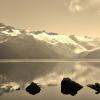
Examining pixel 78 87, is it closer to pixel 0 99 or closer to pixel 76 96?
pixel 76 96

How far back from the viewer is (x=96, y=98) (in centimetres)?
7125

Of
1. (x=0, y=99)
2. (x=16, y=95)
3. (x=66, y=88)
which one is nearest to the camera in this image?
(x=0, y=99)

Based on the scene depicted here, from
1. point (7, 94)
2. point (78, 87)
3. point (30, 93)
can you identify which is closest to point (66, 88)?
point (78, 87)

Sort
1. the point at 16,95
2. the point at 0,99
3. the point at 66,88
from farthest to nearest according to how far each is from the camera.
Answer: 1. the point at 66,88
2. the point at 16,95
3. the point at 0,99


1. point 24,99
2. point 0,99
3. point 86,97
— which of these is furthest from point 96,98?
point 0,99

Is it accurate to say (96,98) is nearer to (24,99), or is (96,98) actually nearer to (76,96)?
(76,96)

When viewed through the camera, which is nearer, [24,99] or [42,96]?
[24,99]

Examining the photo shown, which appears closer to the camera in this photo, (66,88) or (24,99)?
(24,99)

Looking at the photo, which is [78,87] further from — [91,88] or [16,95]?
[16,95]

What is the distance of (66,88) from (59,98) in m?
12.5

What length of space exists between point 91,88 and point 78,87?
439cm

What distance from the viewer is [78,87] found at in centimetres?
8850

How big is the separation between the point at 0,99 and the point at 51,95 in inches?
526

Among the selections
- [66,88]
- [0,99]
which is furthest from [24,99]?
[66,88]
